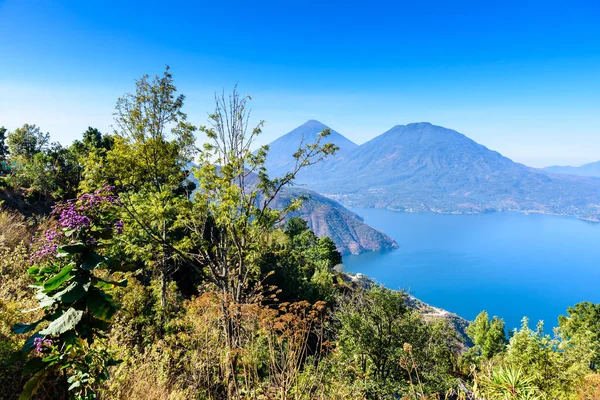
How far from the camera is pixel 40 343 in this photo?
8.18ft

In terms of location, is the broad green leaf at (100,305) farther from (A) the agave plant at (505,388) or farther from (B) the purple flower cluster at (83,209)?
(A) the agave plant at (505,388)

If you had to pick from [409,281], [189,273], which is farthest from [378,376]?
[409,281]

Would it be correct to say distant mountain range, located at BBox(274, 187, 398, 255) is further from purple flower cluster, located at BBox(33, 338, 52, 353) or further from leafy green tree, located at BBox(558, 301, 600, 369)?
purple flower cluster, located at BBox(33, 338, 52, 353)

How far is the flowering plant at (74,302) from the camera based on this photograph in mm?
2496

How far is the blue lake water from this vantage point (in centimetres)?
9556

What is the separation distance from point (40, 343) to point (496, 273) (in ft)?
503

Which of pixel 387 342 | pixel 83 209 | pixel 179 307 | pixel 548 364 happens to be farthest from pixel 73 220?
pixel 548 364

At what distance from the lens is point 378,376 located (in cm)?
1085

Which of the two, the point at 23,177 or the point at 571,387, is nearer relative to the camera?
the point at 571,387

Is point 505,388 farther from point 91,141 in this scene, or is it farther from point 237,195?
point 91,141

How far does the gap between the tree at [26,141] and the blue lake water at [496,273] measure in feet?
267

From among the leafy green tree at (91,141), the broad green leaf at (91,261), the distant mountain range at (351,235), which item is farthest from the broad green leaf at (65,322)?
the distant mountain range at (351,235)

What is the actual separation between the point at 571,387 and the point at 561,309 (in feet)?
366

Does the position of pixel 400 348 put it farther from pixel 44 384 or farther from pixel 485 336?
pixel 485 336
